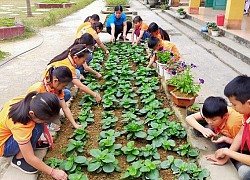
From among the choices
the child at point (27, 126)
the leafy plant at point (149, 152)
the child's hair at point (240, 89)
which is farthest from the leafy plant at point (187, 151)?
the child at point (27, 126)

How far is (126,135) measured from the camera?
118 inches

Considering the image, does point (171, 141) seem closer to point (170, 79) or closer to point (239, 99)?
point (239, 99)

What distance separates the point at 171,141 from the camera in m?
2.71

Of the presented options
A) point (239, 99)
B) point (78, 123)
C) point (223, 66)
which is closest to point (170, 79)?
point (78, 123)

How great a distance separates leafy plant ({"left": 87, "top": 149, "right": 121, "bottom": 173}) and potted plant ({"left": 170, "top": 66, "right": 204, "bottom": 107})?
4.18ft

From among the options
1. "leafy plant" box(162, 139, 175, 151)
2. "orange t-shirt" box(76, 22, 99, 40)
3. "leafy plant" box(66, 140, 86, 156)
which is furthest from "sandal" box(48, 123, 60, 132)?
"orange t-shirt" box(76, 22, 99, 40)

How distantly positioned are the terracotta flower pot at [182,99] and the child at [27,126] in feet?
5.47

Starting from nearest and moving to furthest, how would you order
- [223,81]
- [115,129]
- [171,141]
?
[171,141], [115,129], [223,81]

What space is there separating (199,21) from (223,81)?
5.24 m

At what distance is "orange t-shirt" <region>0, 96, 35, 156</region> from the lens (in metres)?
2.12

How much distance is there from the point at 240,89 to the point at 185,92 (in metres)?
1.36

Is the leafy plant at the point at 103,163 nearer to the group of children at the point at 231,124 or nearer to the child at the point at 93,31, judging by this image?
the group of children at the point at 231,124

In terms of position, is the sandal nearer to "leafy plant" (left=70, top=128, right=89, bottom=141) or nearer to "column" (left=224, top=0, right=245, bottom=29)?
"leafy plant" (left=70, top=128, right=89, bottom=141)

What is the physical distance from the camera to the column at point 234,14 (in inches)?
285
